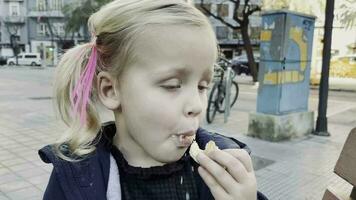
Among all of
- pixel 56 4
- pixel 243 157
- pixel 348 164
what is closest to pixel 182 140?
pixel 243 157

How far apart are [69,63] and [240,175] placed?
64 cm

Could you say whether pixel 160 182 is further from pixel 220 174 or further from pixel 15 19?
pixel 15 19

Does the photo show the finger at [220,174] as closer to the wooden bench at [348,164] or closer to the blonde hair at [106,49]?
the blonde hair at [106,49]

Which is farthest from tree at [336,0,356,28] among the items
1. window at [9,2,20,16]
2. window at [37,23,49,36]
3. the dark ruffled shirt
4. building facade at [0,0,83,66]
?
window at [9,2,20,16]

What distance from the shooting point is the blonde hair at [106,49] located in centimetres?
105

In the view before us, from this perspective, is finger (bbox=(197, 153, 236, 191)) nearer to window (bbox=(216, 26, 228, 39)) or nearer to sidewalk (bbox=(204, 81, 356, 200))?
sidewalk (bbox=(204, 81, 356, 200))

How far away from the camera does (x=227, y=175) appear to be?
93 centimetres

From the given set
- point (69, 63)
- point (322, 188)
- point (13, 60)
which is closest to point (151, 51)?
point (69, 63)

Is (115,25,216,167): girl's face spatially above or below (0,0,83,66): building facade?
below

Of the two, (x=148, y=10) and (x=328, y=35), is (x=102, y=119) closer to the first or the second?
(x=148, y=10)

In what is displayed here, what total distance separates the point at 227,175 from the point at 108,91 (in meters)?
0.44

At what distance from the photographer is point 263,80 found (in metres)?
5.74

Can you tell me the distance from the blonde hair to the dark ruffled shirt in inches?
5.9

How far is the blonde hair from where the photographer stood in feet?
3.46
